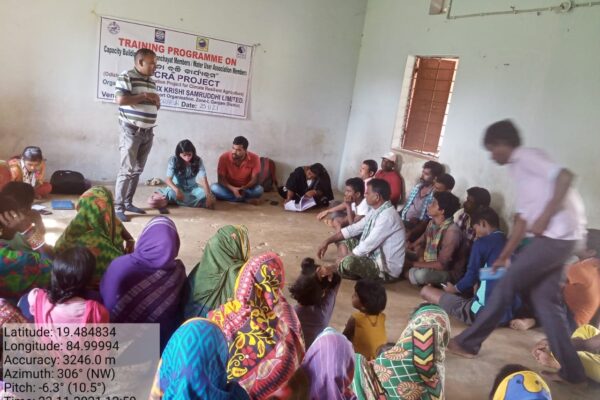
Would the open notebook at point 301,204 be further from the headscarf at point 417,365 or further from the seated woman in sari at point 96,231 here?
the headscarf at point 417,365

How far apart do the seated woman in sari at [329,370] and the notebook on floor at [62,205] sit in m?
3.76

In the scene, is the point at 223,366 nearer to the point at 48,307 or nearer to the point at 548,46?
the point at 48,307

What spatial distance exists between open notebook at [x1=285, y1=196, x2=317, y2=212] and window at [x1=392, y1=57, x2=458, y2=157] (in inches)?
50.4

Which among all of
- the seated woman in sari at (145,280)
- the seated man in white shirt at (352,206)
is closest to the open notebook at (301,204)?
the seated man in white shirt at (352,206)

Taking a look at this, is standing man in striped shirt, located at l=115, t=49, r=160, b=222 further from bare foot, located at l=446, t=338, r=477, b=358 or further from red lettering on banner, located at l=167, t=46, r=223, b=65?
bare foot, located at l=446, t=338, r=477, b=358

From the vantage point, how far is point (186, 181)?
5133 millimetres

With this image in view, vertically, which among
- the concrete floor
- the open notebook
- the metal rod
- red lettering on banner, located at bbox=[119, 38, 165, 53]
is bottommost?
the concrete floor

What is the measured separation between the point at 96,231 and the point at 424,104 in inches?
170

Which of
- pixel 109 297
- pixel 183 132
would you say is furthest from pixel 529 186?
pixel 183 132

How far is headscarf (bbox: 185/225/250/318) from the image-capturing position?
6.86 feet

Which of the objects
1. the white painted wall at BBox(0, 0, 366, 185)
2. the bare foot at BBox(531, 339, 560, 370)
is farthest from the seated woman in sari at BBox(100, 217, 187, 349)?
the white painted wall at BBox(0, 0, 366, 185)

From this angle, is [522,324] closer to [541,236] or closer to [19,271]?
[541,236]
